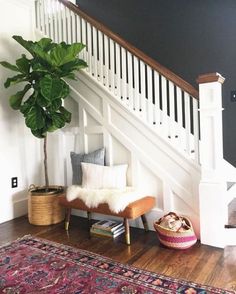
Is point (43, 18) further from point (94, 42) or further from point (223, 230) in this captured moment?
point (223, 230)

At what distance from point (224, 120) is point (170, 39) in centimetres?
135

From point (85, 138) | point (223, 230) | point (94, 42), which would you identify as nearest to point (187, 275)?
point (223, 230)

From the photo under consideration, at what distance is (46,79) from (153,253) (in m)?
1.90

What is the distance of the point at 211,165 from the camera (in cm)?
242

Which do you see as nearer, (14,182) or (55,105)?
(55,105)

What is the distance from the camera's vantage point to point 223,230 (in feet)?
7.75

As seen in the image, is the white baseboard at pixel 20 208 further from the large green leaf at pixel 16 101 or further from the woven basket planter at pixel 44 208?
the large green leaf at pixel 16 101

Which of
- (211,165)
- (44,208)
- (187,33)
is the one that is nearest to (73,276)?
(44,208)

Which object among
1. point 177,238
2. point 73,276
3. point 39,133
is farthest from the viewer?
point 39,133

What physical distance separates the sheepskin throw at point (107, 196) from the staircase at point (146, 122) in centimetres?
28

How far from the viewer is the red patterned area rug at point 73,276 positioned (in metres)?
1.79

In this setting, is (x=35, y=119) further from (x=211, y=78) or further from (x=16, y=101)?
(x=211, y=78)

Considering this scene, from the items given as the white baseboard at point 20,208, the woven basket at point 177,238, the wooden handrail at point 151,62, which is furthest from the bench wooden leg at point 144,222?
the white baseboard at point 20,208

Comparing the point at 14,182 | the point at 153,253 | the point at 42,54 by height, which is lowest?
the point at 153,253
